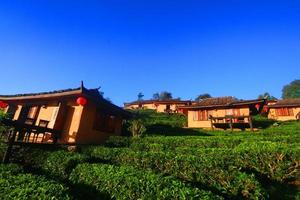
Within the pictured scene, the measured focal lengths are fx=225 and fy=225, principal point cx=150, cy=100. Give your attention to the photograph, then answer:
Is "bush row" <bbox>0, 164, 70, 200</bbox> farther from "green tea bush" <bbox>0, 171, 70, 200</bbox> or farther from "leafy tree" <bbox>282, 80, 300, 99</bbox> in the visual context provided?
"leafy tree" <bbox>282, 80, 300, 99</bbox>

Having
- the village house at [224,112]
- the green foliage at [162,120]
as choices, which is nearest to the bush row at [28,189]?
the green foliage at [162,120]

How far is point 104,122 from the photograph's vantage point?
57.0 ft

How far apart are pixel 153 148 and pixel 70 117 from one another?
19.5 feet

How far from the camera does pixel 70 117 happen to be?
15.1 m

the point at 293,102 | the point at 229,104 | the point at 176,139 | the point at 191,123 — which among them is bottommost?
the point at 176,139

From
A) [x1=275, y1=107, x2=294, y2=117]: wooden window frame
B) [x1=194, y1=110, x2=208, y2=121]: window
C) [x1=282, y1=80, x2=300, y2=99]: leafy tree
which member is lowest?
[x1=194, y1=110, x2=208, y2=121]: window

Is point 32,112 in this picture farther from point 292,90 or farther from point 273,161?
point 292,90

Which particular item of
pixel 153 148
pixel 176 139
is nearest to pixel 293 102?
pixel 176 139

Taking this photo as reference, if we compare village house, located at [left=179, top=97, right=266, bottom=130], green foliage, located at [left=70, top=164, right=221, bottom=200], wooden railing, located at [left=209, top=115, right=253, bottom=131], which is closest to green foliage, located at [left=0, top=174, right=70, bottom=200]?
green foliage, located at [left=70, top=164, right=221, bottom=200]

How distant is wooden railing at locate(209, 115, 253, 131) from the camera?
26.4 metres

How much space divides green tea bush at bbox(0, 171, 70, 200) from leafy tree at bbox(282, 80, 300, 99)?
91.8 metres

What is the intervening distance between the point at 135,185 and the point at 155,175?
748 mm

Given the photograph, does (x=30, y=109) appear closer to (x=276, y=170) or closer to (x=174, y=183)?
(x=174, y=183)

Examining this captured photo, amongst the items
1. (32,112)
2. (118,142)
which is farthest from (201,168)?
(32,112)
